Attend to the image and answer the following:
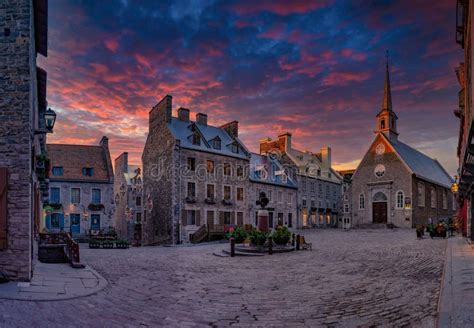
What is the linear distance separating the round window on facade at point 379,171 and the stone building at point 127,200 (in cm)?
2941

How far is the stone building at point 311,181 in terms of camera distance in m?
48.0

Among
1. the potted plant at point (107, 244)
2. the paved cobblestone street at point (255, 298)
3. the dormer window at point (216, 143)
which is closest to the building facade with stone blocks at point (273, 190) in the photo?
the dormer window at point (216, 143)

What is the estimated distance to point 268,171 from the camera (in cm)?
4134

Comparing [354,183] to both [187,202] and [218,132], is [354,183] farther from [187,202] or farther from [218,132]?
[187,202]

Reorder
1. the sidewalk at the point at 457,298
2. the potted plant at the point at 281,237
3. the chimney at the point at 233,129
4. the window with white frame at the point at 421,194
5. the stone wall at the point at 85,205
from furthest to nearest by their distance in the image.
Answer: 1. the window with white frame at the point at 421,194
2. the chimney at the point at 233,129
3. the stone wall at the point at 85,205
4. the potted plant at the point at 281,237
5. the sidewalk at the point at 457,298

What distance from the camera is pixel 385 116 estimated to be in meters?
48.0

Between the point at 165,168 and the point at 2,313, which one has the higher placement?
the point at 165,168

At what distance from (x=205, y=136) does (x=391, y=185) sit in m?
24.4

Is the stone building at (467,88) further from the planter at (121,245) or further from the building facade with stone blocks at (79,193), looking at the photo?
the building facade with stone blocks at (79,193)

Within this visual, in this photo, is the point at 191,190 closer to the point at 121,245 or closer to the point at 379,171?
the point at 121,245

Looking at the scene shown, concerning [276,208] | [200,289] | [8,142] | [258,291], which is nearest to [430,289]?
[258,291]

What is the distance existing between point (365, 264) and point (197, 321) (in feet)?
28.3

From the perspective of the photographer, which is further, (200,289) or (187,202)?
(187,202)
